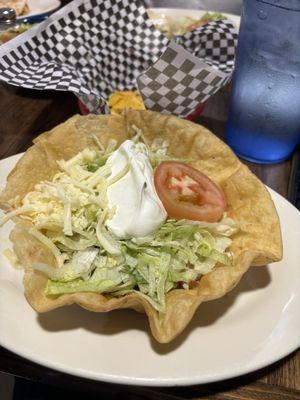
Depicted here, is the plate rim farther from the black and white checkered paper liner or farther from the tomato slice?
the tomato slice

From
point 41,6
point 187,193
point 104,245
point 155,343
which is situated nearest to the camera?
point 155,343

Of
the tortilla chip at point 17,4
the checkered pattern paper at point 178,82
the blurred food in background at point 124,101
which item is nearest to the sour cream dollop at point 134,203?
the checkered pattern paper at point 178,82

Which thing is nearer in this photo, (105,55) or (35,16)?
(105,55)

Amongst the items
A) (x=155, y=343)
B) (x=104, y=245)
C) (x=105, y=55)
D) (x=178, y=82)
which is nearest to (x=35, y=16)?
(x=105, y=55)

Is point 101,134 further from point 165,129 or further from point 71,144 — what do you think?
point 165,129

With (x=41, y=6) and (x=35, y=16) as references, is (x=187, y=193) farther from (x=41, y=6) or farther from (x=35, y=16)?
(x=41, y=6)

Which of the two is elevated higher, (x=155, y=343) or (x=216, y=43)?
(x=216, y=43)

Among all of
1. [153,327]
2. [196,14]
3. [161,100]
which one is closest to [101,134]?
[161,100]
